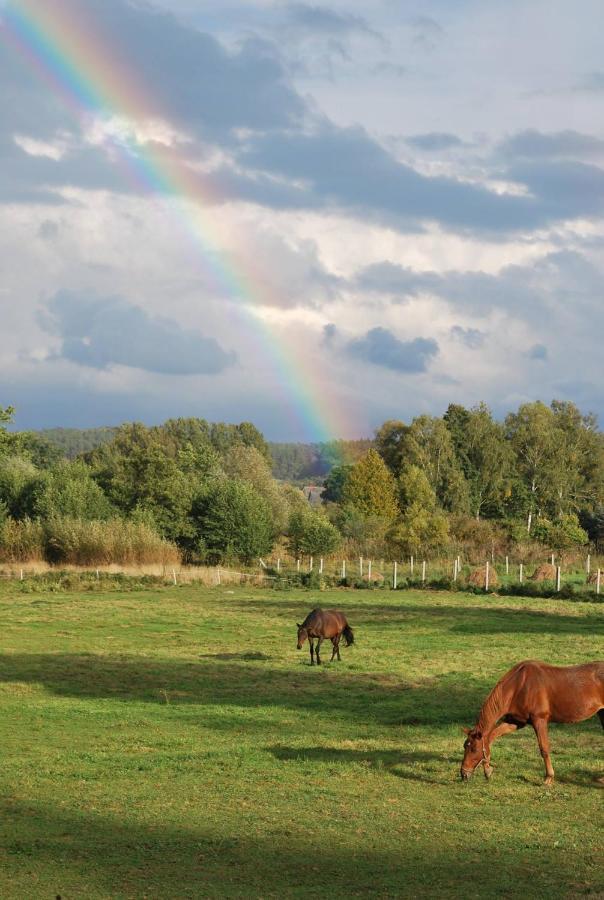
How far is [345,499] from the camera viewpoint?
9256 cm

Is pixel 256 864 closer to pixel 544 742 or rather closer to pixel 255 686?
pixel 544 742

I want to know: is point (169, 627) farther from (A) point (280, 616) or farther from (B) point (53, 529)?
(B) point (53, 529)

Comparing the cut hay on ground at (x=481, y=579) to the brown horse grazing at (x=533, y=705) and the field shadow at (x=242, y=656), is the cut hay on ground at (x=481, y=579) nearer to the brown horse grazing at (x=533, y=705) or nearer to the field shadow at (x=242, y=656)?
the field shadow at (x=242, y=656)

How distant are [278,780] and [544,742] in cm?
314

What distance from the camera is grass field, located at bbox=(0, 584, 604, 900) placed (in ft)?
29.5

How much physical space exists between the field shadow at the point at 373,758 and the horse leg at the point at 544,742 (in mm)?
1277

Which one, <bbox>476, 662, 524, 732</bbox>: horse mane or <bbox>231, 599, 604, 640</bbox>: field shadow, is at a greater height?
<bbox>476, 662, 524, 732</bbox>: horse mane

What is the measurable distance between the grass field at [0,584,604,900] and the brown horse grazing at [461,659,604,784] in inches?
15.1

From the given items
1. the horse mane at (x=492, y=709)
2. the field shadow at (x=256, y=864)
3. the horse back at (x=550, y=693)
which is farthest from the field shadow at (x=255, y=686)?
the field shadow at (x=256, y=864)

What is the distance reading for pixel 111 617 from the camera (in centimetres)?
3512

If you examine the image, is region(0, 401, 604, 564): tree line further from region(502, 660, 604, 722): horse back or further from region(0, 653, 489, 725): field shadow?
region(502, 660, 604, 722): horse back

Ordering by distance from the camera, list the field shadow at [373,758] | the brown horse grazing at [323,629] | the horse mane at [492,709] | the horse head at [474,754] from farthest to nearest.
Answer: the brown horse grazing at [323,629]
the field shadow at [373,758]
the horse head at [474,754]
the horse mane at [492,709]

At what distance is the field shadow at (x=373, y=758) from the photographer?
42.2ft

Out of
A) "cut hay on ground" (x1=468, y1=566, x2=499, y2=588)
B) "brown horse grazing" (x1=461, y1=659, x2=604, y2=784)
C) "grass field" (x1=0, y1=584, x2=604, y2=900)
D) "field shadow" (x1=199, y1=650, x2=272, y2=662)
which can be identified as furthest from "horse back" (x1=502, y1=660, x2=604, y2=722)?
"cut hay on ground" (x1=468, y1=566, x2=499, y2=588)
